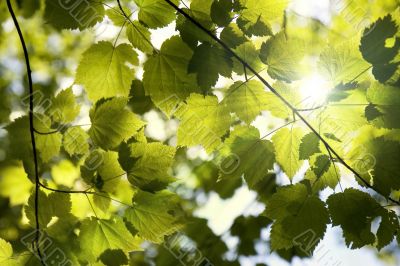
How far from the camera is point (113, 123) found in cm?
109

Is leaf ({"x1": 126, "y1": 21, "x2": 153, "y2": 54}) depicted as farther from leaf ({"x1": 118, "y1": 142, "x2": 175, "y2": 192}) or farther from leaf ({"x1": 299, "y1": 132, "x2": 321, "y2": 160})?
leaf ({"x1": 299, "y1": 132, "x2": 321, "y2": 160})

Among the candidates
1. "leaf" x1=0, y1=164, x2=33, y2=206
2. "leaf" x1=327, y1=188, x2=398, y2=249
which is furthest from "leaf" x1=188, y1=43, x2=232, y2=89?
"leaf" x1=0, y1=164, x2=33, y2=206

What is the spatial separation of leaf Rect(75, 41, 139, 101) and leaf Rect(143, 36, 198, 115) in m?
0.14

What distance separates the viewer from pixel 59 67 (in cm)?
513

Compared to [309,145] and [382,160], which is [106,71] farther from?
[382,160]

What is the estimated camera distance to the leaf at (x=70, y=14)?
1.00 metres

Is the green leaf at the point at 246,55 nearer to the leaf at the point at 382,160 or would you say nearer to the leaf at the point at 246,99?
the leaf at the point at 246,99

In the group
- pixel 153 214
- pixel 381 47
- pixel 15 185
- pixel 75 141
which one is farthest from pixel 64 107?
pixel 15 185

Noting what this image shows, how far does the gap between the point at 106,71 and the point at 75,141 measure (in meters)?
0.27

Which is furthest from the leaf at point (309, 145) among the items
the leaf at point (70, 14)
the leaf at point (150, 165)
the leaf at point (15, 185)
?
the leaf at point (15, 185)

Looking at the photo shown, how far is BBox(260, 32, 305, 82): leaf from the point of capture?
992 mm

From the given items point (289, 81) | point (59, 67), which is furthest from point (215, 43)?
point (59, 67)

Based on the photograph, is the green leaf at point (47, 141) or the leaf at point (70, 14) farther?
the green leaf at point (47, 141)

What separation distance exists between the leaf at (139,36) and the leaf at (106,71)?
6 centimetres
